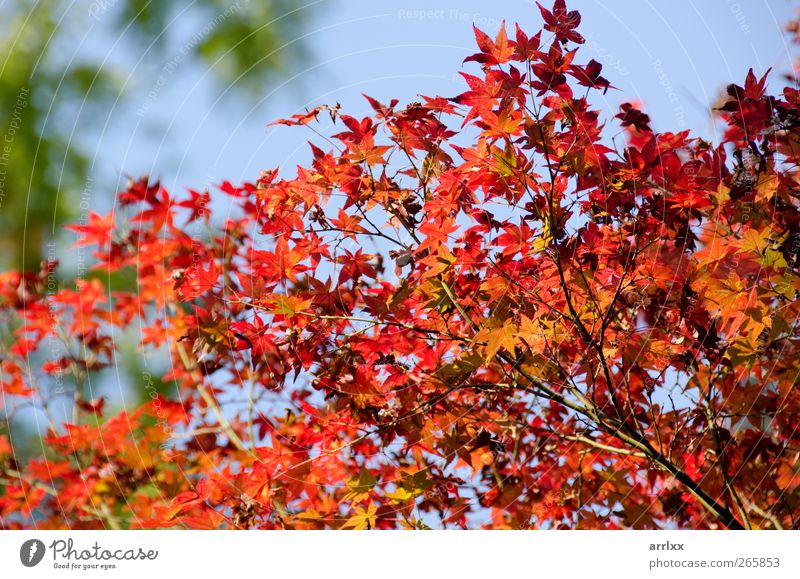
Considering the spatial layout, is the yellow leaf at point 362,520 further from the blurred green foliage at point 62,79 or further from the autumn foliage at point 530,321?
the blurred green foliage at point 62,79

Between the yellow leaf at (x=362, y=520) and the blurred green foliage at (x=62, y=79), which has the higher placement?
the blurred green foliage at (x=62, y=79)

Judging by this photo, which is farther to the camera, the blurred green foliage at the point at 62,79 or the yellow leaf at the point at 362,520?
the blurred green foliage at the point at 62,79

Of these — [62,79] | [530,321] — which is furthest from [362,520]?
[62,79]
